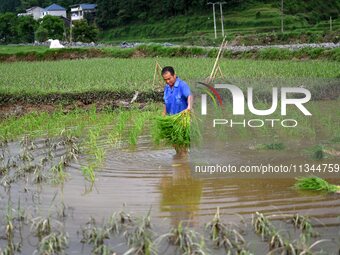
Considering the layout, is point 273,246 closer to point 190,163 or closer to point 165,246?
point 165,246

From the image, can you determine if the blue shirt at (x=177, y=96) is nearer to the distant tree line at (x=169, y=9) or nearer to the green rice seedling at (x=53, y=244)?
the green rice seedling at (x=53, y=244)

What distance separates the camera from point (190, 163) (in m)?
6.59

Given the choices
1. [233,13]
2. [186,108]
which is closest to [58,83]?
[186,108]

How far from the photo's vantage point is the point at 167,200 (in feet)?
17.2

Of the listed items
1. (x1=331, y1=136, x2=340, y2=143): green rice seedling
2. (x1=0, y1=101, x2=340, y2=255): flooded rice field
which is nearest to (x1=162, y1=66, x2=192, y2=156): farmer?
(x1=0, y1=101, x2=340, y2=255): flooded rice field

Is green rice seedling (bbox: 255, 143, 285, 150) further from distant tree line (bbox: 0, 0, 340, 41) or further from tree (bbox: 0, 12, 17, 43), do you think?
tree (bbox: 0, 12, 17, 43)

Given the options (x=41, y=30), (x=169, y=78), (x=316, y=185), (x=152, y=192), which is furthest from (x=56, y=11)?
(x=316, y=185)

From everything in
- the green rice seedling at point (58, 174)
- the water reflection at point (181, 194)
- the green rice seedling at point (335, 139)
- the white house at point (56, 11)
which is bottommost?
the water reflection at point (181, 194)

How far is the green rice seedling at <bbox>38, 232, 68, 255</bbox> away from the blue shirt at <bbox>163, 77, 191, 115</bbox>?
108 inches

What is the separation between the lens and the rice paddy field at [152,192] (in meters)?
4.02

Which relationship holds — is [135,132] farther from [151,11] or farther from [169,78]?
[151,11]

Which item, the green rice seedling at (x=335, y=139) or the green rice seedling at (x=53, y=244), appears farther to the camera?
the green rice seedling at (x=335, y=139)

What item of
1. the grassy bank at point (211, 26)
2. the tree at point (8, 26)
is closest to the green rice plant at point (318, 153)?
the grassy bank at point (211, 26)

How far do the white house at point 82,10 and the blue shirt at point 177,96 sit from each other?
55566mm
